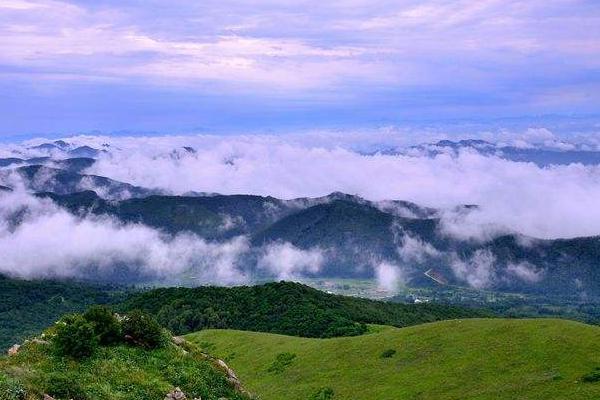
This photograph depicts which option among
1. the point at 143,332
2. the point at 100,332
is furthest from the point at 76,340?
the point at 143,332

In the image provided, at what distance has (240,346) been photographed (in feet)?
253

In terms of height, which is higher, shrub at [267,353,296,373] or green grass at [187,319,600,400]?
green grass at [187,319,600,400]

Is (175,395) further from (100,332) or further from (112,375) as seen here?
(100,332)

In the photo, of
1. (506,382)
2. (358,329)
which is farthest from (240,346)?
(506,382)

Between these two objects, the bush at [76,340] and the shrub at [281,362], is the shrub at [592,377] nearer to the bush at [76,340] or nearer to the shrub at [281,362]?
the shrub at [281,362]

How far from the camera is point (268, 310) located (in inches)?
5714

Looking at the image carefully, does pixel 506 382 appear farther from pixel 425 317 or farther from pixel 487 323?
pixel 425 317

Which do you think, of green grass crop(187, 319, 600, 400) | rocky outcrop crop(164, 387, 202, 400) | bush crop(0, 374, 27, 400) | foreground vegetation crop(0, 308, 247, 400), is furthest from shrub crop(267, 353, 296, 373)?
bush crop(0, 374, 27, 400)

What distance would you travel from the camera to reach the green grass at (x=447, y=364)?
41312 millimetres

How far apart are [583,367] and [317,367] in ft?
81.2

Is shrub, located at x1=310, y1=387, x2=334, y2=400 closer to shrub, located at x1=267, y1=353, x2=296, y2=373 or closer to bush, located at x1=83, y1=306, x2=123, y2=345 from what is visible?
shrub, located at x1=267, y1=353, x2=296, y2=373

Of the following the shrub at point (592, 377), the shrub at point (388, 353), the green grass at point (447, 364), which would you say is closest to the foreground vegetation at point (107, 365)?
the green grass at point (447, 364)

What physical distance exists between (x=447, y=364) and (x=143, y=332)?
85.3 feet

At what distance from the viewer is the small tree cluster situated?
103 ft
